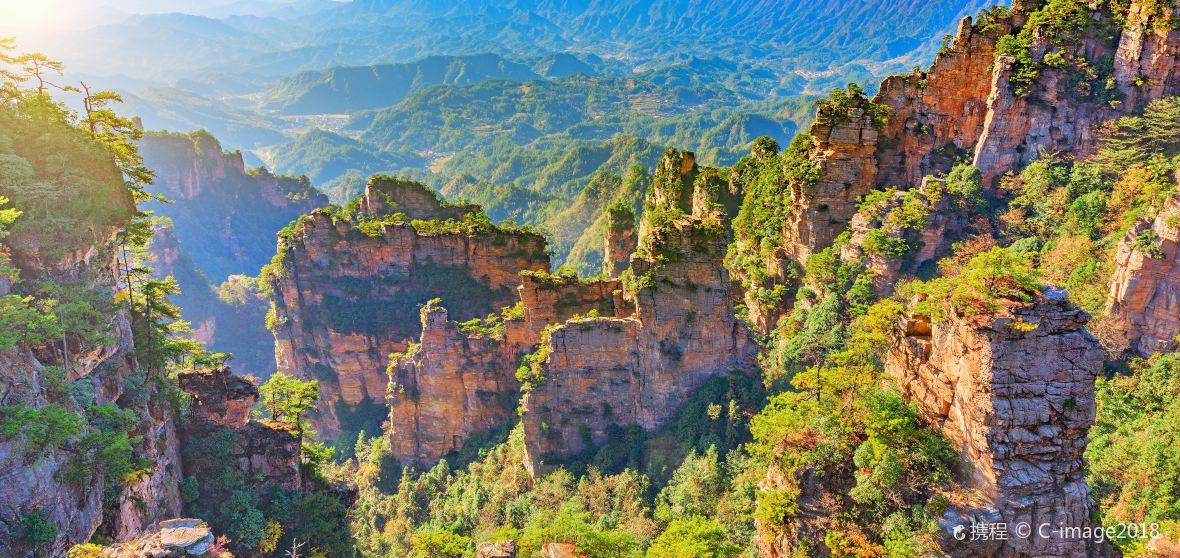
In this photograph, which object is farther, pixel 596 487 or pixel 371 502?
pixel 371 502

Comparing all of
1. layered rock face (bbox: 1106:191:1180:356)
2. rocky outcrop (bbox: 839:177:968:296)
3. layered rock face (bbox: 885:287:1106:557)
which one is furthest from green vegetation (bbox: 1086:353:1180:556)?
rocky outcrop (bbox: 839:177:968:296)

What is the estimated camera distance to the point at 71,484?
18.5m

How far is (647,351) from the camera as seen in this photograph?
29719mm

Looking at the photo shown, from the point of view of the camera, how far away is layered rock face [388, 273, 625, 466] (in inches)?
1339

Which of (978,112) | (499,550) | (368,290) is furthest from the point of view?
(368,290)

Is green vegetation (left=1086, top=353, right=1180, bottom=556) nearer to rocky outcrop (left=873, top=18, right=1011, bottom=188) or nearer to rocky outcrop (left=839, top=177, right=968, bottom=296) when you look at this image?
rocky outcrop (left=839, top=177, right=968, bottom=296)

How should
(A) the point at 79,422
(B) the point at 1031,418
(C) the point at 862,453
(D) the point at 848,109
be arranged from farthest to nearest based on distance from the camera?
(D) the point at 848,109, (A) the point at 79,422, (C) the point at 862,453, (B) the point at 1031,418

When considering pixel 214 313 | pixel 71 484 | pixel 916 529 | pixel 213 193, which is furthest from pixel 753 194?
pixel 213 193

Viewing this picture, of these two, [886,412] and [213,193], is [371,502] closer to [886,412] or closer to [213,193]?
[886,412]

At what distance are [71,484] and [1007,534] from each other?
2426cm

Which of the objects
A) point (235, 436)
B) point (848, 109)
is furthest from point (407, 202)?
point (848, 109)

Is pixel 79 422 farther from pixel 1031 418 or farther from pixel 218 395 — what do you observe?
pixel 1031 418

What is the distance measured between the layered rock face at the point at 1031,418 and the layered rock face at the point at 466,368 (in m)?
20.6

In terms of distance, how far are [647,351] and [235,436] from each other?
17.7m
